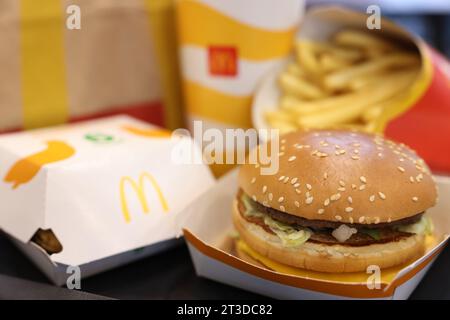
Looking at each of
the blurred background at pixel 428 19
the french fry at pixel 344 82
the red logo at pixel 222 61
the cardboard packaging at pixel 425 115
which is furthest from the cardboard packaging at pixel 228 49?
the blurred background at pixel 428 19

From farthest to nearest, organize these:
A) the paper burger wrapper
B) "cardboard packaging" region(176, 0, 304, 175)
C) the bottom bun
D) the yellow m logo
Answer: "cardboard packaging" region(176, 0, 304, 175), the paper burger wrapper, the yellow m logo, the bottom bun

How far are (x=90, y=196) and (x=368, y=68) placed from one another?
1.11 m

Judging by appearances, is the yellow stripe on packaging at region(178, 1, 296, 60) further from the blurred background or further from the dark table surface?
the blurred background

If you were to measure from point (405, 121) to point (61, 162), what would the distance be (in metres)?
1.11

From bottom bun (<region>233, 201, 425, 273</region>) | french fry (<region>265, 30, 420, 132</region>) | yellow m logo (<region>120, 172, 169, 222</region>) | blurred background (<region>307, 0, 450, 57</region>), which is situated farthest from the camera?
blurred background (<region>307, 0, 450, 57</region>)

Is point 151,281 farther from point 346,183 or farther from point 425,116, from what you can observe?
point 425,116

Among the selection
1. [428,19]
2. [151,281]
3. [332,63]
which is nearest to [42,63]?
[151,281]

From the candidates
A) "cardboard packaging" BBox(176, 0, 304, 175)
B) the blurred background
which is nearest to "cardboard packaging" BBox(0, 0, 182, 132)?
"cardboard packaging" BBox(176, 0, 304, 175)

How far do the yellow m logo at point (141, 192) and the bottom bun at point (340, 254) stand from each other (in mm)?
355

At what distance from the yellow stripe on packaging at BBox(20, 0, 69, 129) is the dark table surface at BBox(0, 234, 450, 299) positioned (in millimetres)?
549

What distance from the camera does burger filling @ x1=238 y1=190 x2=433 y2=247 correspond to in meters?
1.40

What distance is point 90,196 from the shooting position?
1.53m

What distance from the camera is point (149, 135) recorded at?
185 cm

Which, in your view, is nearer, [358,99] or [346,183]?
[346,183]
